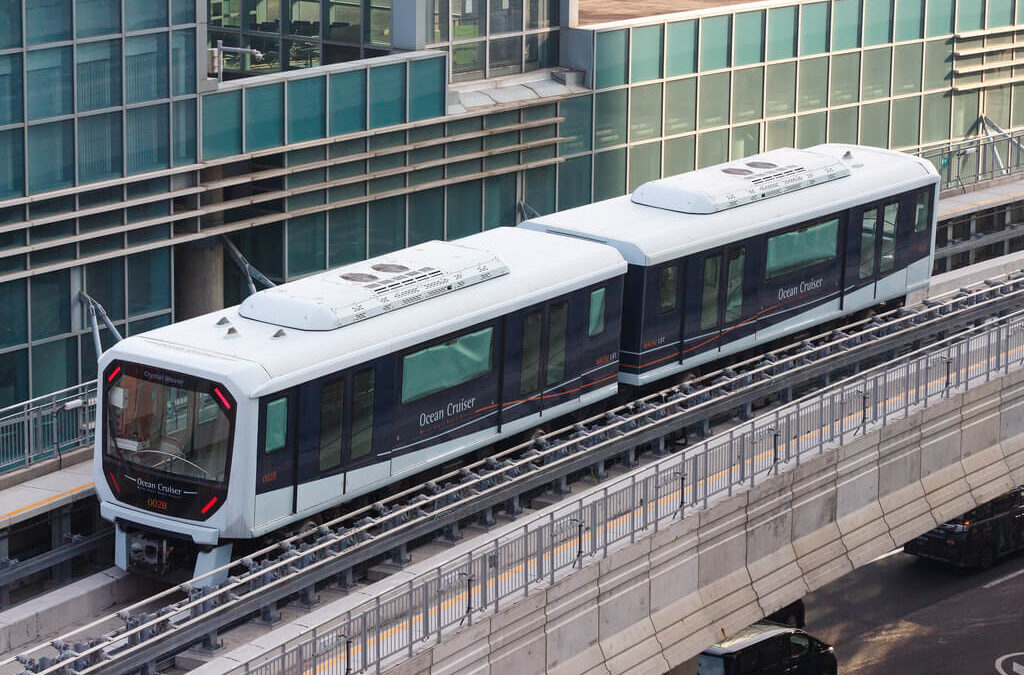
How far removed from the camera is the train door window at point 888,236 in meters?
30.5

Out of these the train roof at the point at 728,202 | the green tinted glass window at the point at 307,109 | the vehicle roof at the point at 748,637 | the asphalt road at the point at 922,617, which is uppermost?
the green tinted glass window at the point at 307,109

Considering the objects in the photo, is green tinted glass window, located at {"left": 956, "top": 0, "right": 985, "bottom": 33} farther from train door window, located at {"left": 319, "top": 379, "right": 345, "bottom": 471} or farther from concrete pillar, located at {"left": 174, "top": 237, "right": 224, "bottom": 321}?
train door window, located at {"left": 319, "top": 379, "right": 345, "bottom": 471}

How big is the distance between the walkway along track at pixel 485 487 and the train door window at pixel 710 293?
33.0 inches

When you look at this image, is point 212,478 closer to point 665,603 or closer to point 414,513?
point 414,513

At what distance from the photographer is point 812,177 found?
2938 centimetres

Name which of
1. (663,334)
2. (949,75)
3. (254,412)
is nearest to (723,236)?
(663,334)

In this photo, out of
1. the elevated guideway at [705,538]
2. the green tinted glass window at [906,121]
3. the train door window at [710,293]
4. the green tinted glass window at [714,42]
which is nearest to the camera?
the elevated guideway at [705,538]

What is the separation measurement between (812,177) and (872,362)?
10.7 ft

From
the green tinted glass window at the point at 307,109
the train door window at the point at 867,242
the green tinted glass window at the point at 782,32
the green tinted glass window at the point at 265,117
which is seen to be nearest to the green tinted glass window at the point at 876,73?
the green tinted glass window at the point at 782,32

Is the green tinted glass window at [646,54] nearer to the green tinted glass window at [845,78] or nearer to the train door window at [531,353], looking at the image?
the green tinted glass window at [845,78]

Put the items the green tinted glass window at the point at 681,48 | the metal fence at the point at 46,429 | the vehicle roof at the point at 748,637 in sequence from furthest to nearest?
the green tinted glass window at the point at 681,48
the vehicle roof at the point at 748,637
the metal fence at the point at 46,429

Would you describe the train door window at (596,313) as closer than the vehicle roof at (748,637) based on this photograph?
Yes

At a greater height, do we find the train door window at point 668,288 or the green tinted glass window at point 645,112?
the green tinted glass window at point 645,112

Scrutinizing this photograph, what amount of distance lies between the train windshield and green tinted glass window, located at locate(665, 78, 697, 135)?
63.4 ft
